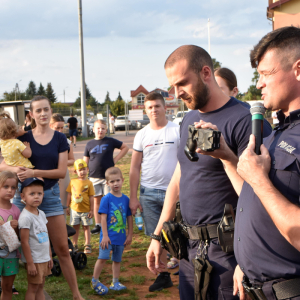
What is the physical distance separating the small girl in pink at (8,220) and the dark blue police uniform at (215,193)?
206cm

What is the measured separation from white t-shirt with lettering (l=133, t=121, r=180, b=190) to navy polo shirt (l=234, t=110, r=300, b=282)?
2955 millimetres

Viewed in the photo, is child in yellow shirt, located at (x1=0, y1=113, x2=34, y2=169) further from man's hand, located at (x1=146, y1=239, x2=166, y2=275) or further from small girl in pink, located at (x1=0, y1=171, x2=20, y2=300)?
man's hand, located at (x1=146, y1=239, x2=166, y2=275)

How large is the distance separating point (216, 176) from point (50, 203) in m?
2.27

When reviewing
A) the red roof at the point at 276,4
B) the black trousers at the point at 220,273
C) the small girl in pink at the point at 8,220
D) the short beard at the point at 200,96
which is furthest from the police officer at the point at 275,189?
the red roof at the point at 276,4

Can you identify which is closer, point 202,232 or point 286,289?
point 286,289

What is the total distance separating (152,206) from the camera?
193 inches

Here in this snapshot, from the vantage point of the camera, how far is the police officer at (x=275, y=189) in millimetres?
1644

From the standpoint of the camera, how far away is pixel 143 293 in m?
4.86

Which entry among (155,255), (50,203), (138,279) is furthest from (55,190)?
(138,279)

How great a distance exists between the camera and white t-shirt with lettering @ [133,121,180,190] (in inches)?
194

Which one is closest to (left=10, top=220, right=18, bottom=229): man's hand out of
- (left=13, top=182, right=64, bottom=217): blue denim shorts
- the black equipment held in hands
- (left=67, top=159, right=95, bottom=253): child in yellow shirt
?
(left=13, top=182, right=64, bottom=217): blue denim shorts

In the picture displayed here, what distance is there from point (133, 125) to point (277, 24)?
2094 centimetres

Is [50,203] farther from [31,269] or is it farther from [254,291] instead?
[254,291]

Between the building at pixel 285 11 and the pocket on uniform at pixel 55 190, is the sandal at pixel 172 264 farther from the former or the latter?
the building at pixel 285 11
